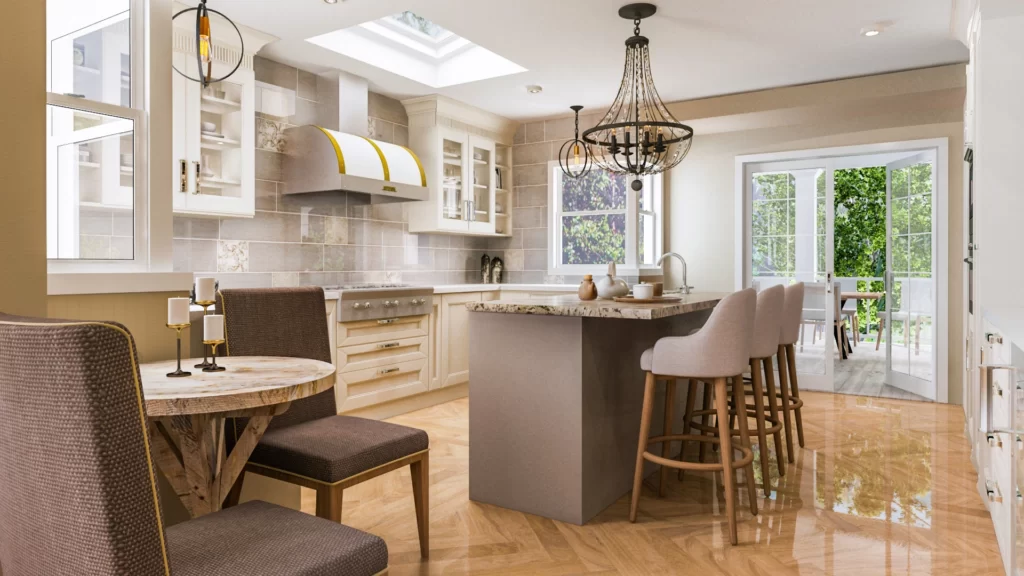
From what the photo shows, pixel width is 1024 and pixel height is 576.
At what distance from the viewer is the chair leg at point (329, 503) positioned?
6.33 ft

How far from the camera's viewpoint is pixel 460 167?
580 cm

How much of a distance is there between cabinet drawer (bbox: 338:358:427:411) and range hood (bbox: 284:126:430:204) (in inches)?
47.4

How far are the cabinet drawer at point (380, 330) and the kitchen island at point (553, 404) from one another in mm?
1528

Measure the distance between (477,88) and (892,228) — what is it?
3.65 metres

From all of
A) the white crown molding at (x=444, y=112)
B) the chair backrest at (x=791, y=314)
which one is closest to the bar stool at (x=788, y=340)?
the chair backrest at (x=791, y=314)

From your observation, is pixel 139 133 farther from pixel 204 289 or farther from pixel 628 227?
pixel 628 227

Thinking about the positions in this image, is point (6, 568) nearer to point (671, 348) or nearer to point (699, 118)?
point (671, 348)

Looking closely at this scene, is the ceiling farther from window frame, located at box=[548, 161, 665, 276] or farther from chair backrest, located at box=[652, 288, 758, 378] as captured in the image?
Result: chair backrest, located at box=[652, 288, 758, 378]

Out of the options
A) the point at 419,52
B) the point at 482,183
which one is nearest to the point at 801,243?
the point at 482,183

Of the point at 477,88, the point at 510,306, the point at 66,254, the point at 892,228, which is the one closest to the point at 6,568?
the point at 66,254

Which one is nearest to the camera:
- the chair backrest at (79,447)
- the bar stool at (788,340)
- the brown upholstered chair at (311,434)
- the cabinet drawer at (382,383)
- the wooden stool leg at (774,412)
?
the chair backrest at (79,447)

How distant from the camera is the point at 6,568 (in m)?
1.07

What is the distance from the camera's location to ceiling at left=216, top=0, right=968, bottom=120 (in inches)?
143

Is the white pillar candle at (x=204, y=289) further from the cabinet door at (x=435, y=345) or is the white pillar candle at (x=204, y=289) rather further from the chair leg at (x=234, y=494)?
the cabinet door at (x=435, y=345)
